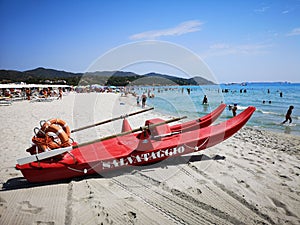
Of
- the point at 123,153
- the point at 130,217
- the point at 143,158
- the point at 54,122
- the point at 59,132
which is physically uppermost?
the point at 54,122

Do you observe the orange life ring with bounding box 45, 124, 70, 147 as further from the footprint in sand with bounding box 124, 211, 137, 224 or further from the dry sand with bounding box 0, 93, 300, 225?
the footprint in sand with bounding box 124, 211, 137, 224

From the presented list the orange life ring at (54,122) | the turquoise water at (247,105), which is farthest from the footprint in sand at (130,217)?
the turquoise water at (247,105)

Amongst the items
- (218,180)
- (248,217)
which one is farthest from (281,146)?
(248,217)

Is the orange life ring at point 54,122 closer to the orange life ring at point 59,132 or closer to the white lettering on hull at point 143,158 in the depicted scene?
the orange life ring at point 59,132

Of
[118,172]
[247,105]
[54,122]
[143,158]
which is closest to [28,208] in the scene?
[54,122]

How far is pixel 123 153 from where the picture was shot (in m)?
3.97

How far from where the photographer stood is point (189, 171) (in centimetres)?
417

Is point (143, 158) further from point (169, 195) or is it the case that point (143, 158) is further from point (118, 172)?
point (169, 195)

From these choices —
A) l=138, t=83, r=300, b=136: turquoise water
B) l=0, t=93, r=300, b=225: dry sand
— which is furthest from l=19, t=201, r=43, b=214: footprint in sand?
l=138, t=83, r=300, b=136: turquoise water

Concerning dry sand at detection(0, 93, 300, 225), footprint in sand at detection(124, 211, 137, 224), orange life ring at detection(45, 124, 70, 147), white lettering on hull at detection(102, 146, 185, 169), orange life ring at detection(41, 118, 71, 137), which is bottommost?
footprint in sand at detection(124, 211, 137, 224)

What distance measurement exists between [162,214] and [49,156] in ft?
7.19

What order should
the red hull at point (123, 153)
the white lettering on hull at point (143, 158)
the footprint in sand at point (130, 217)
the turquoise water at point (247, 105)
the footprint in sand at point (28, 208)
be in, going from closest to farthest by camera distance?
1. the footprint in sand at point (130, 217)
2. the footprint in sand at point (28, 208)
3. the red hull at point (123, 153)
4. the white lettering on hull at point (143, 158)
5. the turquoise water at point (247, 105)

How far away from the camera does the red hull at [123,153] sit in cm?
345

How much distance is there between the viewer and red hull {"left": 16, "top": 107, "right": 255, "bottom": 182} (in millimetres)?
3452
